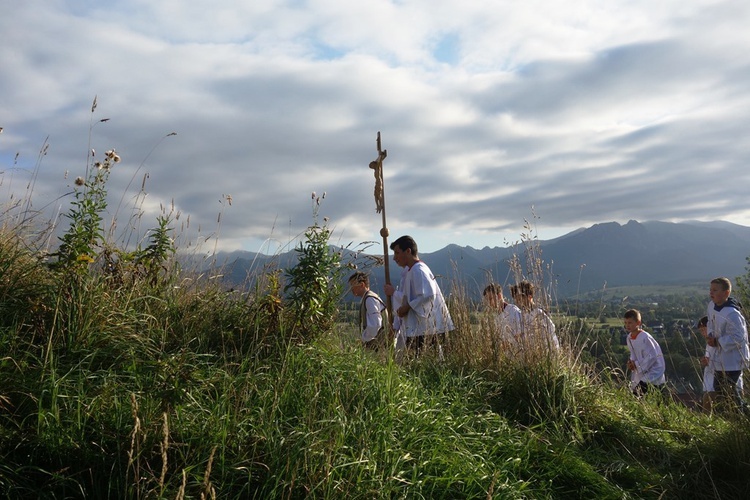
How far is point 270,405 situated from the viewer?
140 inches

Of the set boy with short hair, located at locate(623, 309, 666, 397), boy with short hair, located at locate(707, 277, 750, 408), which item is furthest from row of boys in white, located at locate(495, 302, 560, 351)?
boy with short hair, located at locate(623, 309, 666, 397)

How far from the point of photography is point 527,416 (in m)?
5.14

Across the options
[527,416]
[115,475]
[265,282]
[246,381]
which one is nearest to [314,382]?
[246,381]

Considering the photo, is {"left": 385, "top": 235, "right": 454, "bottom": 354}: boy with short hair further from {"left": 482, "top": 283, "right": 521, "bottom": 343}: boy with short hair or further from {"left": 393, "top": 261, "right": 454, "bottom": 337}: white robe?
{"left": 482, "top": 283, "right": 521, "bottom": 343}: boy with short hair

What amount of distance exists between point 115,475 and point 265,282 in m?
2.62

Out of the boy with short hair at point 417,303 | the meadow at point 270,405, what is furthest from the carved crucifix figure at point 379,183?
the meadow at point 270,405

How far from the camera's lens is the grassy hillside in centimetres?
295

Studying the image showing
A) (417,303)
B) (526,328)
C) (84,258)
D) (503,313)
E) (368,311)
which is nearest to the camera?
(84,258)

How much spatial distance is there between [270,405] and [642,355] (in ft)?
21.9

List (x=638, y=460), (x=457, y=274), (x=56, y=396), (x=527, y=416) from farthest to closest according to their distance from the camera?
(x=457, y=274) < (x=527, y=416) < (x=638, y=460) < (x=56, y=396)

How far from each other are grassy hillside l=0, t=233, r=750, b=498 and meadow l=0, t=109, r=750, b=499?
1cm

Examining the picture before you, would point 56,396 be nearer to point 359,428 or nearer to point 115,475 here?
point 115,475

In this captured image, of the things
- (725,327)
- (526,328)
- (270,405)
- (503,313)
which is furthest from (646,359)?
(270,405)

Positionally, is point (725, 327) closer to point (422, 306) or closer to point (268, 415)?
point (422, 306)
